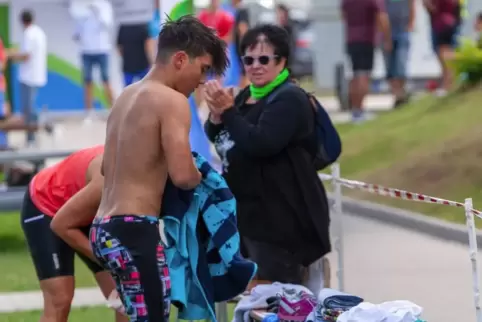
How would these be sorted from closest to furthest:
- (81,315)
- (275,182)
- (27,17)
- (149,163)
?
(149,163), (275,182), (81,315), (27,17)

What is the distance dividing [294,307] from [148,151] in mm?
1345

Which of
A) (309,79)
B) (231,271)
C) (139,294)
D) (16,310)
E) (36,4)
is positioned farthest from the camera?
(309,79)

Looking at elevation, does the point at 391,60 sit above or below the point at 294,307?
below

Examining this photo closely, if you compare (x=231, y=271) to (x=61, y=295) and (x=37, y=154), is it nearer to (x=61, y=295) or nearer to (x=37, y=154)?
(x=61, y=295)

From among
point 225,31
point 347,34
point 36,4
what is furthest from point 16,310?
point 36,4

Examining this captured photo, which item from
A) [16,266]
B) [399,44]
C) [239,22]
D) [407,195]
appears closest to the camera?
[407,195]

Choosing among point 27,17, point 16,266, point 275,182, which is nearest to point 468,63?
Answer: point 16,266

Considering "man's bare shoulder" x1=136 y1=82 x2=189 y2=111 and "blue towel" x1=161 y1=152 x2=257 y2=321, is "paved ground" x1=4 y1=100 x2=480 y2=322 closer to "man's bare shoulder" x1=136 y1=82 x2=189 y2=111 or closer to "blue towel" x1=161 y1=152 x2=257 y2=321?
"blue towel" x1=161 y1=152 x2=257 y2=321

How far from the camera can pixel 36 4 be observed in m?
22.2

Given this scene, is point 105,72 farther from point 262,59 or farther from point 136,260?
point 136,260

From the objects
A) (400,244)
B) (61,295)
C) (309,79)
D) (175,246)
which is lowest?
(309,79)

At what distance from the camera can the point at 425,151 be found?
13125 millimetres

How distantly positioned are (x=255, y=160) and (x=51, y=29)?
16060mm

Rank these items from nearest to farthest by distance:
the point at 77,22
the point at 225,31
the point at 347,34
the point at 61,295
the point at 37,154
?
the point at 61,295 < the point at 37,154 < the point at 225,31 < the point at 347,34 < the point at 77,22
